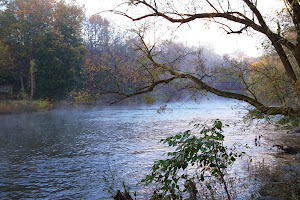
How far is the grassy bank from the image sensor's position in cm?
3806

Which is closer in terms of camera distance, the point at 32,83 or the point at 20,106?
the point at 20,106

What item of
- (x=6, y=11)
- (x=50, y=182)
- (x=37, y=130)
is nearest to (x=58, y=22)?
(x=6, y=11)

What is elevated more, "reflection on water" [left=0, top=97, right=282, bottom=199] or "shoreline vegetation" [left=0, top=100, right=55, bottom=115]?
"shoreline vegetation" [left=0, top=100, right=55, bottom=115]

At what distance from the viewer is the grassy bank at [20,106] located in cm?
3806

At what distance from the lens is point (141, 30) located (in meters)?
7.91

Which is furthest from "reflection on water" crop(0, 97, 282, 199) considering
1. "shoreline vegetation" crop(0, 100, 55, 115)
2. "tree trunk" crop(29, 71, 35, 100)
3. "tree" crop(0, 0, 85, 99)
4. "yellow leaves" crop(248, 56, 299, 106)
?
"tree" crop(0, 0, 85, 99)

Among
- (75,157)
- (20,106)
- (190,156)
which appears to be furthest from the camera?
(20,106)

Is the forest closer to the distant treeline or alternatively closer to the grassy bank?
the grassy bank

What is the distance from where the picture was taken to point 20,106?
3975cm

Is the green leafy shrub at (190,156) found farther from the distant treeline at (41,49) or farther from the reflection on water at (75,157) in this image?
the distant treeline at (41,49)

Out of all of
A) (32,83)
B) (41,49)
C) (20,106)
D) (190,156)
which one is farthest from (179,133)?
(32,83)

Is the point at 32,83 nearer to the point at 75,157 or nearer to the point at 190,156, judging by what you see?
the point at 75,157

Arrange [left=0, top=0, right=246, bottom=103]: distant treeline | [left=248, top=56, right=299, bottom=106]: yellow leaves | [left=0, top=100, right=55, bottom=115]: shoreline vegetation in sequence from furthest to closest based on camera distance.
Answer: [left=0, top=0, right=246, bottom=103]: distant treeline
[left=0, top=100, right=55, bottom=115]: shoreline vegetation
[left=248, top=56, right=299, bottom=106]: yellow leaves

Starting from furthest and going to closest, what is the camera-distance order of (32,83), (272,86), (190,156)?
(32,83)
(272,86)
(190,156)
